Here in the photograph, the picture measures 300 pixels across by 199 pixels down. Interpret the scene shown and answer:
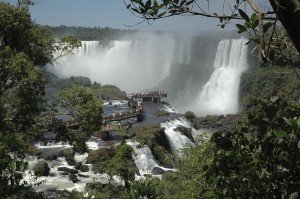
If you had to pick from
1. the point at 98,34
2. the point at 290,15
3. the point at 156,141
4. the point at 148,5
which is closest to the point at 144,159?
the point at 156,141

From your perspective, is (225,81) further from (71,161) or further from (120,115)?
(71,161)

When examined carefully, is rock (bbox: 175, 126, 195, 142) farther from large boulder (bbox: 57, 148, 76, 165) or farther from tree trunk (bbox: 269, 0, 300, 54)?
tree trunk (bbox: 269, 0, 300, 54)

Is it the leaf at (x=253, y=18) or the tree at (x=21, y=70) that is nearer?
the leaf at (x=253, y=18)

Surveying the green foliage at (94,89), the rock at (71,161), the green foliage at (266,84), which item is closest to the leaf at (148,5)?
the rock at (71,161)

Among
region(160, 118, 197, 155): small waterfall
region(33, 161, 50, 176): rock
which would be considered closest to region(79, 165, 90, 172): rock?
region(33, 161, 50, 176): rock

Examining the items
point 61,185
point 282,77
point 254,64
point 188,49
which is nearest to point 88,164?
point 61,185

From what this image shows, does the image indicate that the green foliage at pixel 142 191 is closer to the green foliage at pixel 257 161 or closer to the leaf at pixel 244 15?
the green foliage at pixel 257 161
